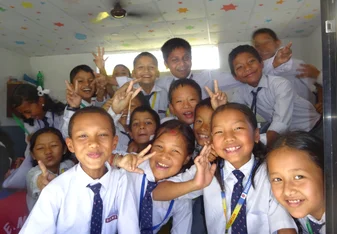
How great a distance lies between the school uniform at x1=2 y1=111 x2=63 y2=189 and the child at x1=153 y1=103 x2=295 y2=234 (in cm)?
87

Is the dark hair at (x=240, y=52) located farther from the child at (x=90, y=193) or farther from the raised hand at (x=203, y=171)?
the child at (x=90, y=193)

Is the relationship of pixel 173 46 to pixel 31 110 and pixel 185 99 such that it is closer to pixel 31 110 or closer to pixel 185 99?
pixel 185 99

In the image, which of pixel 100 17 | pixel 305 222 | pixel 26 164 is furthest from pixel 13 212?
pixel 305 222

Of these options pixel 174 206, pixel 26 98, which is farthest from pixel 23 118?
pixel 174 206

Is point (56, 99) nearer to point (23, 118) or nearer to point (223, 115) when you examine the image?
point (23, 118)

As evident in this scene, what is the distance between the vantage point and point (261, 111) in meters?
1.64

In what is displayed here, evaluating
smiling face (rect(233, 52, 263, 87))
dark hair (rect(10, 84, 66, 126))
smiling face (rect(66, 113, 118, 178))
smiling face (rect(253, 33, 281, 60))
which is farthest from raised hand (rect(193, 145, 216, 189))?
dark hair (rect(10, 84, 66, 126))

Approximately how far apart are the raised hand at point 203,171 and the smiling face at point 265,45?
3.10 ft

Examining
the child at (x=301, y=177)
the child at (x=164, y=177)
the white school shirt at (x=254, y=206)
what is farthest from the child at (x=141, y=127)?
the child at (x=301, y=177)

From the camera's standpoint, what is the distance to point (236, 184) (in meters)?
1.06

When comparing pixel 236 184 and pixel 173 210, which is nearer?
pixel 236 184

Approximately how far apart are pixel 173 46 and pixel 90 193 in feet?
3.48

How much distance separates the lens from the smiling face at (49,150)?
4.94 ft

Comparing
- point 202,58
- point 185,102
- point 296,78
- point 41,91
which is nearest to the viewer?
point 185,102
